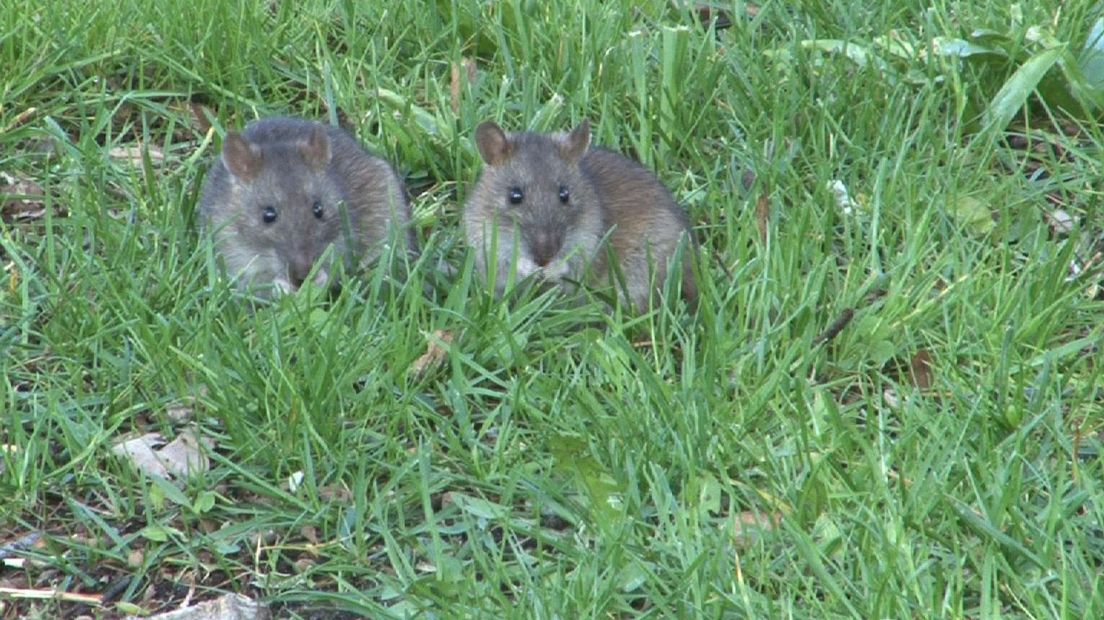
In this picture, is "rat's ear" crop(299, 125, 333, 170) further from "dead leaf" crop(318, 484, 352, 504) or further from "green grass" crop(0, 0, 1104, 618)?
"dead leaf" crop(318, 484, 352, 504)

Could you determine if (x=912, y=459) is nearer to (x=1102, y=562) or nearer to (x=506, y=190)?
(x=1102, y=562)

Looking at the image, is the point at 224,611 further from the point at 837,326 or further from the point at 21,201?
the point at 21,201

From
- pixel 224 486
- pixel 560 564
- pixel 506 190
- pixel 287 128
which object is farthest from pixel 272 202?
pixel 560 564

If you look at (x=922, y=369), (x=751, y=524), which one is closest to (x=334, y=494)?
(x=751, y=524)

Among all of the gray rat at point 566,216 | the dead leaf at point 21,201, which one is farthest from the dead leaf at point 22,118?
the gray rat at point 566,216

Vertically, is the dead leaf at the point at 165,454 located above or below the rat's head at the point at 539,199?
below

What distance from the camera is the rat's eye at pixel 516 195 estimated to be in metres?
5.74

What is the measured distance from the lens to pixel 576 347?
5.34 meters

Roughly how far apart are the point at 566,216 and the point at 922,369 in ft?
4.01

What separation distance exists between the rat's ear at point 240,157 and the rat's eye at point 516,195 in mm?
810

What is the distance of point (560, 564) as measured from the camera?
13.9 ft

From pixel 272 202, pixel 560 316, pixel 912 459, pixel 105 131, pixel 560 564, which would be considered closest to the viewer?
pixel 560 564

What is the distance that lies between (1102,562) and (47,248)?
319 centimetres

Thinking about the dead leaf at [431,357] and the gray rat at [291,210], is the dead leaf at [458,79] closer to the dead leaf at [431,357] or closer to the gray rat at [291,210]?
the gray rat at [291,210]
